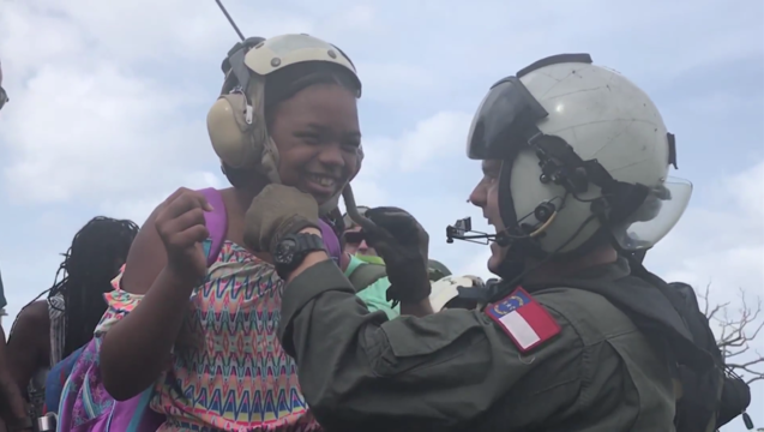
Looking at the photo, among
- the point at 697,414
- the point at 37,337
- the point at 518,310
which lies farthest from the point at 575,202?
the point at 37,337

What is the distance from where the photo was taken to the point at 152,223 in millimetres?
2561

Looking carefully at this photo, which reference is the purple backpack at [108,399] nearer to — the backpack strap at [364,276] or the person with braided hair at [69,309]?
the backpack strap at [364,276]

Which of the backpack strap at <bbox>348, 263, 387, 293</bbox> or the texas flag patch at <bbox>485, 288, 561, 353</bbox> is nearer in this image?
the texas flag patch at <bbox>485, 288, 561, 353</bbox>

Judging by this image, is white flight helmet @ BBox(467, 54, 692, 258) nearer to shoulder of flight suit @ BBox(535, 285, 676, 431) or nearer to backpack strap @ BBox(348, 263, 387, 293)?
shoulder of flight suit @ BBox(535, 285, 676, 431)

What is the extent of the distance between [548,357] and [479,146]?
28.9 inches

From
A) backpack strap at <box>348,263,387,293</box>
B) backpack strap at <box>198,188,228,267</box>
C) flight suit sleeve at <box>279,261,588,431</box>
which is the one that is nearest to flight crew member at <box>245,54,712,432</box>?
flight suit sleeve at <box>279,261,588,431</box>

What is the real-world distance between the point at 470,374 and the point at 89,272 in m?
2.85

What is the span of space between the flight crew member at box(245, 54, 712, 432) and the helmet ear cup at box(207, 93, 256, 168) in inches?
6.6

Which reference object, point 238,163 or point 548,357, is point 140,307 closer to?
point 238,163

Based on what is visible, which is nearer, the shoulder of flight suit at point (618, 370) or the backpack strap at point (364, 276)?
the shoulder of flight suit at point (618, 370)

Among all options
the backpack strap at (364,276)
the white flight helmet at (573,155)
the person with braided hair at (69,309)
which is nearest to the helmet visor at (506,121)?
the white flight helmet at (573,155)

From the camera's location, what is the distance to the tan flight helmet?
2.54 m

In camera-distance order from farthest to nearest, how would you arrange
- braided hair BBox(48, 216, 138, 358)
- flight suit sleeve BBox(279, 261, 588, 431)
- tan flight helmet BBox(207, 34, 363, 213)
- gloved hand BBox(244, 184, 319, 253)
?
1. braided hair BBox(48, 216, 138, 358)
2. tan flight helmet BBox(207, 34, 363, 213)
3. gloved hand BBox(244, 184, 319, 253)
4. flight suit sleeve BBox(279, 261, 588, 431)

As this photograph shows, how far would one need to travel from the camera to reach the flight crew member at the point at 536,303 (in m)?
2.20
